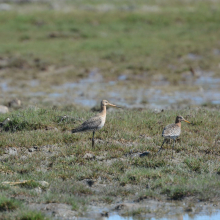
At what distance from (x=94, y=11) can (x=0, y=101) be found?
81.8ft

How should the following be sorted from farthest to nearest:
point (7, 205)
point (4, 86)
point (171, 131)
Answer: point (4, 86) < point (171, 131) < point (7, 205)

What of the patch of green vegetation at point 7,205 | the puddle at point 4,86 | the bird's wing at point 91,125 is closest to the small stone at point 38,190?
the patch of green vegetation at point 7,205

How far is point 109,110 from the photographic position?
15961 millimetres

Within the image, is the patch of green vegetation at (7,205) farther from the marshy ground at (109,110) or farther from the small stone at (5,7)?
the small stone at (5,7)

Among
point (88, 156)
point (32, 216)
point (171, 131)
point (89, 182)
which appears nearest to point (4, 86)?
point (88, 156)

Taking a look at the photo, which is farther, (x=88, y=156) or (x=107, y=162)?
(x=88, y=156)

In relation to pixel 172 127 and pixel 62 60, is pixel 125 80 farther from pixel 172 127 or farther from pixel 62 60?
pixel 172 127

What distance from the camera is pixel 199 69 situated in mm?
25547

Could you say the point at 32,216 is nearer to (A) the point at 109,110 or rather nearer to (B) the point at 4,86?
(A) the point at 109,110

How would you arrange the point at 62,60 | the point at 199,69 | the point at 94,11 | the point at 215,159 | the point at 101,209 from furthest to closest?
the point at 94,11
the point at 62,60
the point at 199,69
the point at 215,159
the point at 101,209

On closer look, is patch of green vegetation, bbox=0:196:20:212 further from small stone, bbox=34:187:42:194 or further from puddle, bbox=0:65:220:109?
puddle, bbox=0:65:220:109

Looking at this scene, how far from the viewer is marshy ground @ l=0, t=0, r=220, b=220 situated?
8.56 meters

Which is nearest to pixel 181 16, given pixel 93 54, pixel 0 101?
pixel 93 54

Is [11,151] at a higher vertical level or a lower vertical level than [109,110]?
higher
